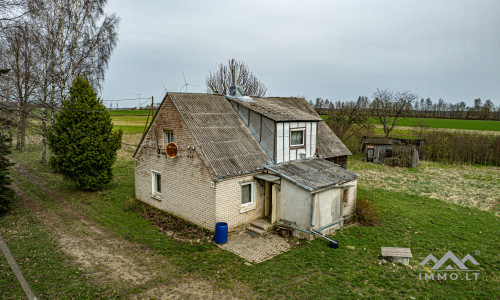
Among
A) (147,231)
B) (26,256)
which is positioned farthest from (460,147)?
(26,256)

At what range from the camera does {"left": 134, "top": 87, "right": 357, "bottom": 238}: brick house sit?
1234 centimetres

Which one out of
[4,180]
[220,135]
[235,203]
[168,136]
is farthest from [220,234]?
[4,180]

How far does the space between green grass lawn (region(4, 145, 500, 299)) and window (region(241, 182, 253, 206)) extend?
8.77 feet

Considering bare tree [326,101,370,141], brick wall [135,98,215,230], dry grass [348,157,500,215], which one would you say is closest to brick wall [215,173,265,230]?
brick wall [135,98,215,230]

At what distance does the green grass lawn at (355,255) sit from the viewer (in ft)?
29.4

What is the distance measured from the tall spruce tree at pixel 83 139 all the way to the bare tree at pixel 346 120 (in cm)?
2840

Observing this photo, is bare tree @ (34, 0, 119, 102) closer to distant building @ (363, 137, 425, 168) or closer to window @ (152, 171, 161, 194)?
window @ (152, 171, 161, 194)

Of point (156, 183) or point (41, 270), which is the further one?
point (156, 183)

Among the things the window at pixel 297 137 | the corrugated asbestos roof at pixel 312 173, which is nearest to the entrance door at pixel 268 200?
the corrugated asbestos roof at pixel 312 173

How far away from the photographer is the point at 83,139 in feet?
55.7

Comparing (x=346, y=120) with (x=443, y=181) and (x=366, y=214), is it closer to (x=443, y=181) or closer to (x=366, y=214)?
(x=443, y=181)

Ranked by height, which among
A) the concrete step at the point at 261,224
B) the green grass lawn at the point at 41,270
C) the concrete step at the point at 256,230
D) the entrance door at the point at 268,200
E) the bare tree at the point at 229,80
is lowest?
the green grass lawn at the point at 41,270

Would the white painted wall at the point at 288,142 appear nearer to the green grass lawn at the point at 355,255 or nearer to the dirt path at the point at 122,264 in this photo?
the green grass lawn at the point at 355,255

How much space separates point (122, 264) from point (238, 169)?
5.78 metres
